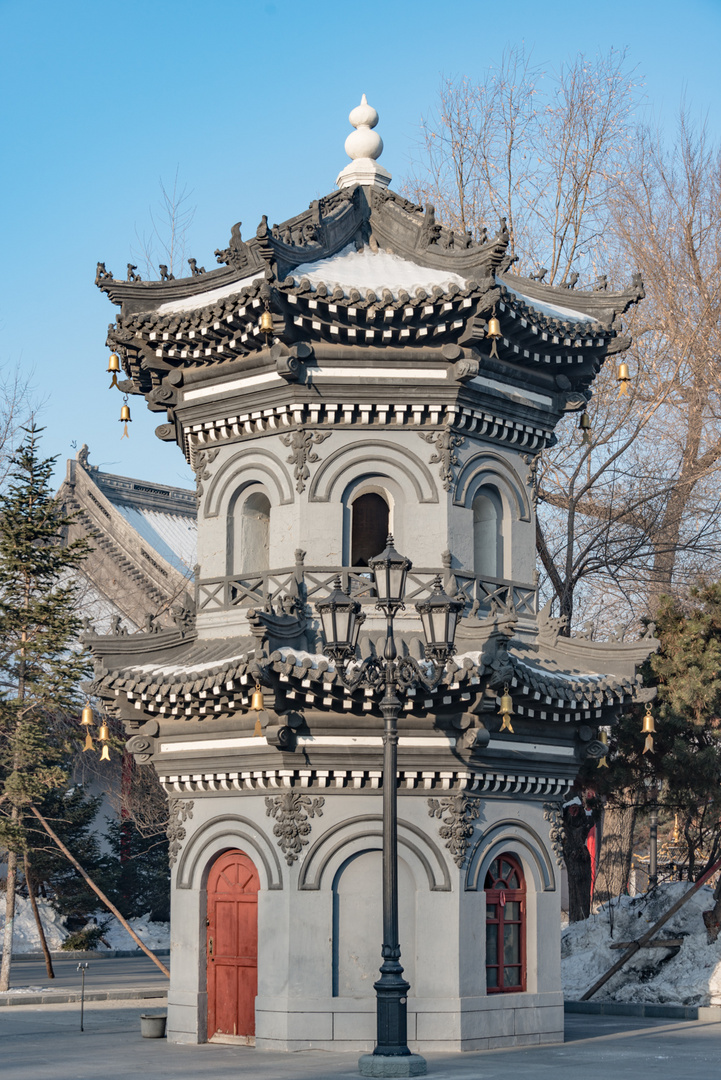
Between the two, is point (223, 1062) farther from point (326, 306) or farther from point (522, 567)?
point (326, 306)

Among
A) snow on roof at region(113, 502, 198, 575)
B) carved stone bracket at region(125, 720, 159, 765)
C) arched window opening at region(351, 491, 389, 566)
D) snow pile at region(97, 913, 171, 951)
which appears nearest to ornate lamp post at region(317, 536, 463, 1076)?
arched window opening at region(351, 491, 389, 566)

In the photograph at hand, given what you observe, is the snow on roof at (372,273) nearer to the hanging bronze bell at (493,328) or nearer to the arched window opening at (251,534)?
the hanging bronze bell at (493,328)

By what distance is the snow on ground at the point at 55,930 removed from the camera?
33094 mm

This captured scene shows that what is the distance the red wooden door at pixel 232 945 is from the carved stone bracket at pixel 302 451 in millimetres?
5069

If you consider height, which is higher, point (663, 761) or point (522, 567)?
point (522, 567)

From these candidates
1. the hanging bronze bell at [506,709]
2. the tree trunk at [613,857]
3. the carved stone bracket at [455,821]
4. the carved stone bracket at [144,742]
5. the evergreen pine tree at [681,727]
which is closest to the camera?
the hanging bronze bell at [506,709]

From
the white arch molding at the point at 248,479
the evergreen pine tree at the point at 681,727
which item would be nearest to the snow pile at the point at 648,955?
the evergreen pine tree at the point at 681,727

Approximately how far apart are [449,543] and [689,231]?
45.5ft

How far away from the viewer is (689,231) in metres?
27.8

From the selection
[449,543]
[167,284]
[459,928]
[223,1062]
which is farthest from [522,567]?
[223,1062]

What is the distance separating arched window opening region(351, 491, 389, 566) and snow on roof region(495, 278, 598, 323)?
3484 mm

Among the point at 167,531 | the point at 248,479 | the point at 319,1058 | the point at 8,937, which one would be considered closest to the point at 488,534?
the point at 248,479

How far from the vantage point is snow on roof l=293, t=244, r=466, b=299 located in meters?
17.0

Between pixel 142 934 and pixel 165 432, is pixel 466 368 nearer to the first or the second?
pixel 165 432
